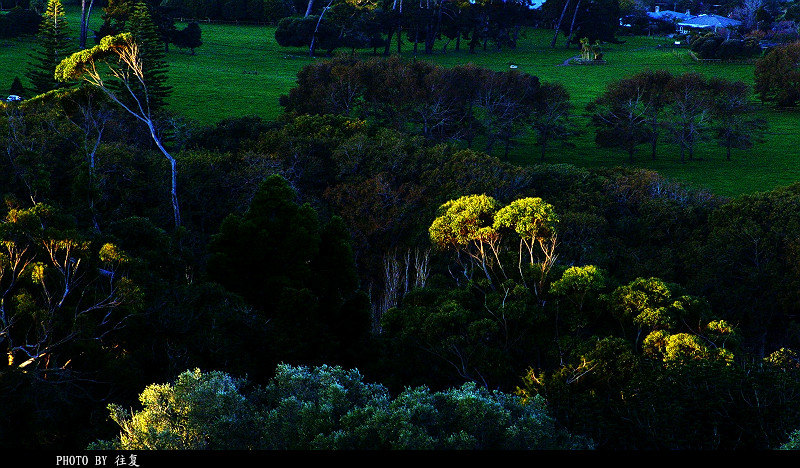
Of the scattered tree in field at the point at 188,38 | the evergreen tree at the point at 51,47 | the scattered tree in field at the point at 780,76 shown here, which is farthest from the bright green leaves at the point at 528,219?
the scattered tree in field at the point at 188,38

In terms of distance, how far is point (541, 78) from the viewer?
286ft

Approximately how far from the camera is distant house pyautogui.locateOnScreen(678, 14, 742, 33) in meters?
124

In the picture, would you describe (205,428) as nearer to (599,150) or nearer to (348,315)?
(348,315)

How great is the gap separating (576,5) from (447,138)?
5821cm

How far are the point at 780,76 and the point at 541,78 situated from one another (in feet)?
77.2

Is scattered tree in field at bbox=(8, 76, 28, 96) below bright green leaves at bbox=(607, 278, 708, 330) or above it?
below

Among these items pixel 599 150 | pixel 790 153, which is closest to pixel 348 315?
pixel 599 150

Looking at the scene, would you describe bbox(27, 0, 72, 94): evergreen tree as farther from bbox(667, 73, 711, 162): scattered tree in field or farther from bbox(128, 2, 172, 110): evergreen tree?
bbox(667, 73, 711, 162): scattered tree in field

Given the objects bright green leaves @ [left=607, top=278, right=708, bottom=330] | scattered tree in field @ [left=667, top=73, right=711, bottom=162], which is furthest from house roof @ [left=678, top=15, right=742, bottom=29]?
bright green leaves @ [left=607, top=278, right=708, bottom=330]

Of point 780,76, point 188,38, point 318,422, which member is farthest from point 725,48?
point 318,422

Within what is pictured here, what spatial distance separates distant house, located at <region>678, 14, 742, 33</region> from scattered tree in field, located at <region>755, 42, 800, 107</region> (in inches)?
1682

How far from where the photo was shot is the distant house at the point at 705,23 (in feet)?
405

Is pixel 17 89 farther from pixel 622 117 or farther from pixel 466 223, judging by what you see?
pixel 466 223

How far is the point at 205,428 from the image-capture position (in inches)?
543
